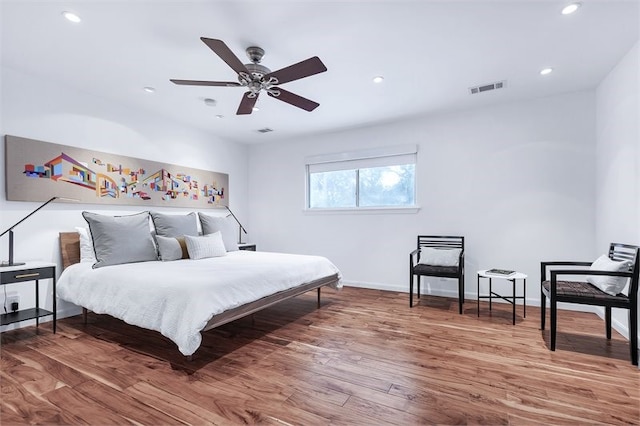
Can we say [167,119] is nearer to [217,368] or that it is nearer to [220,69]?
[220,69]

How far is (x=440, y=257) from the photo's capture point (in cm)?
382

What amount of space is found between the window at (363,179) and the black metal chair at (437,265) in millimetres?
651

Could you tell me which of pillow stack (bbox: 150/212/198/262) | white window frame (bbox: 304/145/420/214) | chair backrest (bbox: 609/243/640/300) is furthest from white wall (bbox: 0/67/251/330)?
chair backrest (bbox: 609/243/640/300)

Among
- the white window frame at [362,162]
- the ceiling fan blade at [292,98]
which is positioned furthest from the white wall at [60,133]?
the ceiling fan blade at [292,98]

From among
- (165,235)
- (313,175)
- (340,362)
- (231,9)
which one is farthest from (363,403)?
(313,175)

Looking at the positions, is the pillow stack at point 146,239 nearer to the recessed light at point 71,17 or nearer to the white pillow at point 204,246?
the white pillow at point 204,246

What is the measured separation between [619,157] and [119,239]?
16.6 ft

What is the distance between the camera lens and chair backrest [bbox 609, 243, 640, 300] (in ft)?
7.60

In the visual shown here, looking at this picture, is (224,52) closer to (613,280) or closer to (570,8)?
(570,8)

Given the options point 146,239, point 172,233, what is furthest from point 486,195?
point 146,239

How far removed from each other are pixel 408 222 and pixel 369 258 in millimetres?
839

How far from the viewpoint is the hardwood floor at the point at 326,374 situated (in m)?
1.72

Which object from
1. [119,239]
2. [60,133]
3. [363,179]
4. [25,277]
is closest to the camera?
[25,277]

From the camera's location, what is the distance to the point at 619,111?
9.59 ft
